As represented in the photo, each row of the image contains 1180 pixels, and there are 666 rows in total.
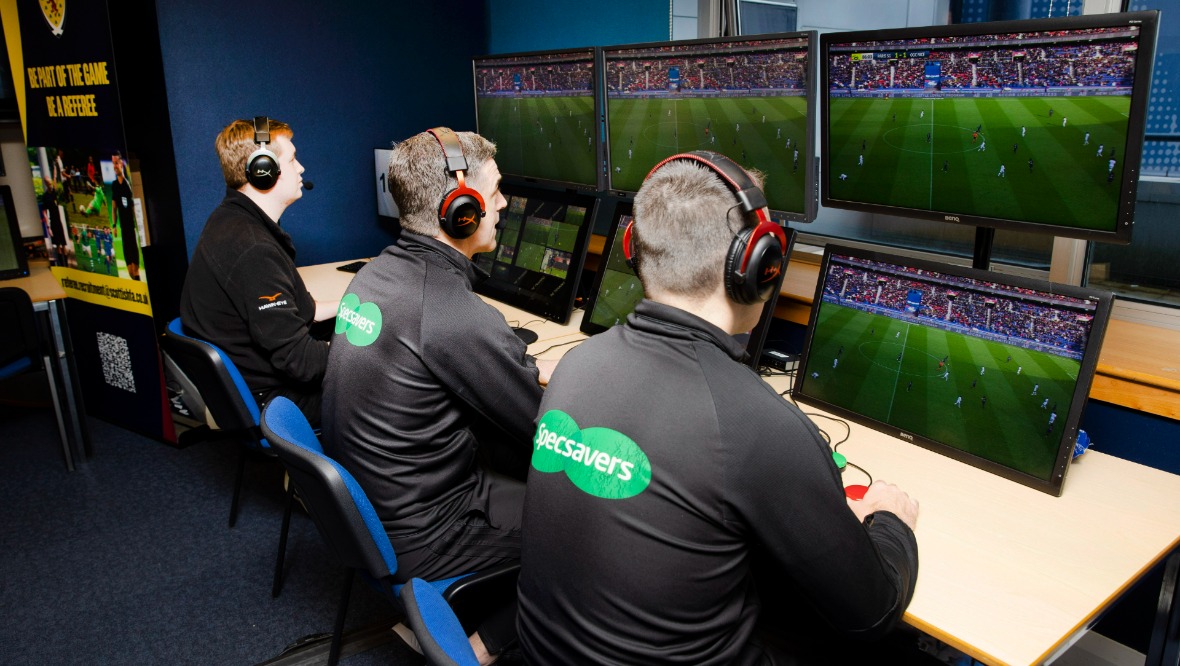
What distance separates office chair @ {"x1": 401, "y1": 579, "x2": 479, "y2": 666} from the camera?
37.5 inches

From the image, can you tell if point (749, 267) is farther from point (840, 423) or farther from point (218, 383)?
point (218, 383)

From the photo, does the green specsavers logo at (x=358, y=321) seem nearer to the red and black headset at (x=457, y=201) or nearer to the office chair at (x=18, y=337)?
the red and black headset at (x=457, y=201)

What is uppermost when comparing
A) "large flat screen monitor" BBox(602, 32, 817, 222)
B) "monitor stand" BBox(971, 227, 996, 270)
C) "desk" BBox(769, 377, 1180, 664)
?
"large flat screen monitor" BBox(602, 32, 817, 222)

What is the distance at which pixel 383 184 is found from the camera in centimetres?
362

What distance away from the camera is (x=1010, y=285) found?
148 centimetres

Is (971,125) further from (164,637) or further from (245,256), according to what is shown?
(164,637)

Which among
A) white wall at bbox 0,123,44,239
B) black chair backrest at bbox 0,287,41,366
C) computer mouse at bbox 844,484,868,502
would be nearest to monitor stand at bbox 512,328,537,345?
computer mouse at bbox 844,484,868,502

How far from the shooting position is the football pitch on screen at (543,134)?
2.46 metres

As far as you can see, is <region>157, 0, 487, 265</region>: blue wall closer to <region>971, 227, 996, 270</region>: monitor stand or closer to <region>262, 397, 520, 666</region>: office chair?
<region>262, 397, 520, 666</region>: office chair

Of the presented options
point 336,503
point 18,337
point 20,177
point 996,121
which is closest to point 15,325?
point 18,337

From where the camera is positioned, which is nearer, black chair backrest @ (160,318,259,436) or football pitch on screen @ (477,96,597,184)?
black chair backrest @ (160,318,259,436)

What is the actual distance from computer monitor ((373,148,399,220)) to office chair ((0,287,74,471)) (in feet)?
4.58

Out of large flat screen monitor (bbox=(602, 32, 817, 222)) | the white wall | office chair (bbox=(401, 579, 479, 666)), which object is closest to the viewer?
office chair (bbox=(401, 579, 479, 666))

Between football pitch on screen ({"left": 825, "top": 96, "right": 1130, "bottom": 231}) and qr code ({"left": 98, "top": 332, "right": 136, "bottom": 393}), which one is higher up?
football pitch on screen ({"left": 825, "top": 96, "right": 1130, "bottom": 231})
